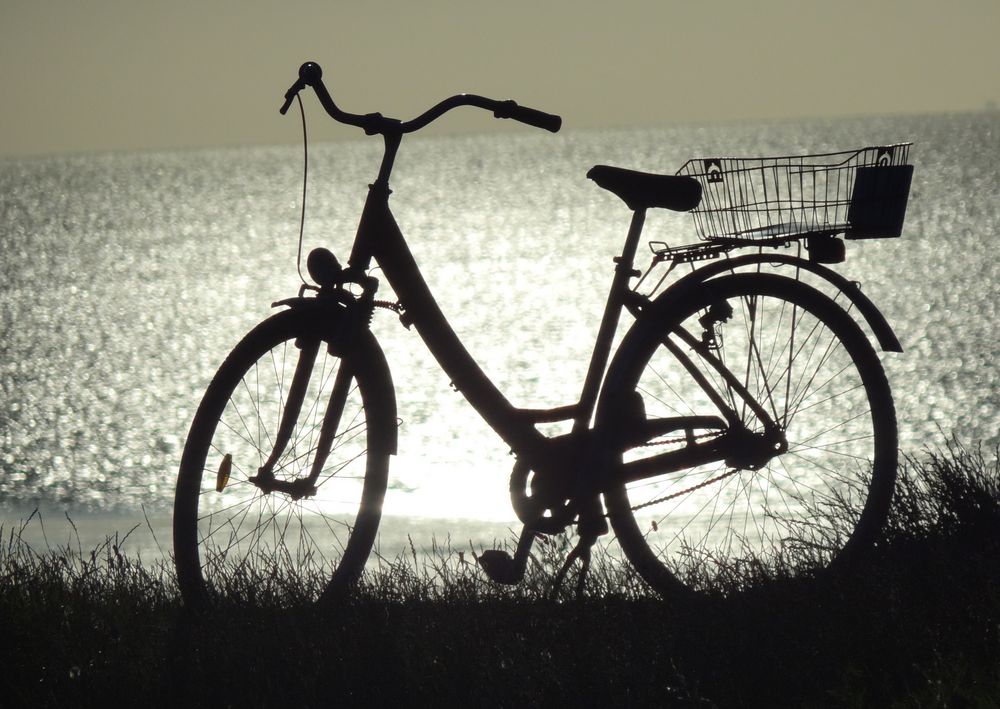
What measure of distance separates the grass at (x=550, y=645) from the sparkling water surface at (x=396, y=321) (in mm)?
579

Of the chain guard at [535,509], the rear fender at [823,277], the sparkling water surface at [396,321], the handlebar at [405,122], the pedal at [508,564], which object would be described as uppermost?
the sparkling water surface at [396,321]

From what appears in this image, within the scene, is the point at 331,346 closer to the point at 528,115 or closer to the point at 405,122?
the point at 405,122

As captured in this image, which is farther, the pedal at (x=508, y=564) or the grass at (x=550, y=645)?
the pedal at (x=508, y=564)

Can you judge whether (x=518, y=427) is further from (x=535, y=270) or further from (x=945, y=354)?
(x=535, y=270)

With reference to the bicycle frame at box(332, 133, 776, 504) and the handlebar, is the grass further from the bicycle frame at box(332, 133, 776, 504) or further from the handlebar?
the handlebar

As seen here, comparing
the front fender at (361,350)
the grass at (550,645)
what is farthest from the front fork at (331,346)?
the grass at (550,645)

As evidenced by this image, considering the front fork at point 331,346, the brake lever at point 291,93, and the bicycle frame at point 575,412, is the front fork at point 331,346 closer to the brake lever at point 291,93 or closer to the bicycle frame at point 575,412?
the bicycle frame at point 575,412

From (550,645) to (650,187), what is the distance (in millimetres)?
1384

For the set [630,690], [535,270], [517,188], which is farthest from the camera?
[517,188]

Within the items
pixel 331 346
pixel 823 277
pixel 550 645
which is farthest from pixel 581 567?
pixel 823 277

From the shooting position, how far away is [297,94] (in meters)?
3.88

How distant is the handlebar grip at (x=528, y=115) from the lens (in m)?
3.77

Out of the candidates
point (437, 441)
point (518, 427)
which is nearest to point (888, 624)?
point (518, 427)

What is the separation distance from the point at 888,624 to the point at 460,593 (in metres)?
1.30
